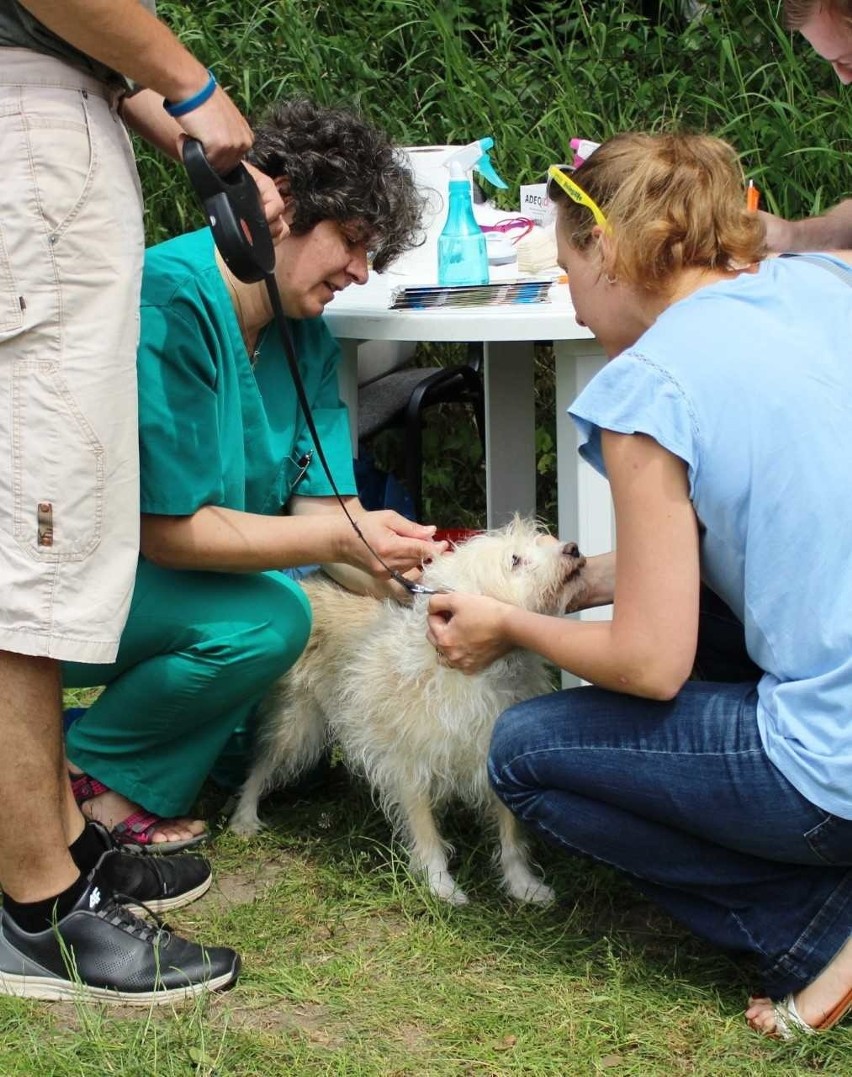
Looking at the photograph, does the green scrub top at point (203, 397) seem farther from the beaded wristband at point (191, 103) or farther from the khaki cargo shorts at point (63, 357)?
the beaded wristband at point (191, 103)

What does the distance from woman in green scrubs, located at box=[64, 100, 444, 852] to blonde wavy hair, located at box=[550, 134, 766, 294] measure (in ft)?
2.51

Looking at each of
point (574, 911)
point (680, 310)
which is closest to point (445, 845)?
point (574, 911)

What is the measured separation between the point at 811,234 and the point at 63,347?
6.52 feet

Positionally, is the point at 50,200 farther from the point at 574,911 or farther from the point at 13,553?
the point at 574,911

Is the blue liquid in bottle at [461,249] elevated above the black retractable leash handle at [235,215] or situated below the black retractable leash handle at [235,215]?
below

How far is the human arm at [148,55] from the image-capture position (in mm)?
2100

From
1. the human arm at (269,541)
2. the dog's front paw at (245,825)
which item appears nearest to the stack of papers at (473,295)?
the human arm at (269,541)

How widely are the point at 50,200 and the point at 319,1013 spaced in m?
1.52

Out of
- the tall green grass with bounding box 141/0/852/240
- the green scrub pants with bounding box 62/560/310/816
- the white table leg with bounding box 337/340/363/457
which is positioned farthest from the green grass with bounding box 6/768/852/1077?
the tall green grass with bounding box 141/0/852/240

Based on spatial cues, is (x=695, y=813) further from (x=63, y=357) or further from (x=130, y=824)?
(x=130, y=824)

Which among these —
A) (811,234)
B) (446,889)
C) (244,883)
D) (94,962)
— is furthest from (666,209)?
(244,883)

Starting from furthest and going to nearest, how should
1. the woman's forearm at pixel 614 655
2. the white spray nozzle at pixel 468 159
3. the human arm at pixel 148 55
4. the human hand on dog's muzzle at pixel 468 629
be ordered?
the white spray nozzle at pixel 468 159, the human hand on dog's muzzle at pixel 468 629, the woman's forearm at pixel 614 655, the human arm at pixel 148 55

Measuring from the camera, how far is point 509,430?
13.4ft

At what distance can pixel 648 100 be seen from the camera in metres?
5.24
